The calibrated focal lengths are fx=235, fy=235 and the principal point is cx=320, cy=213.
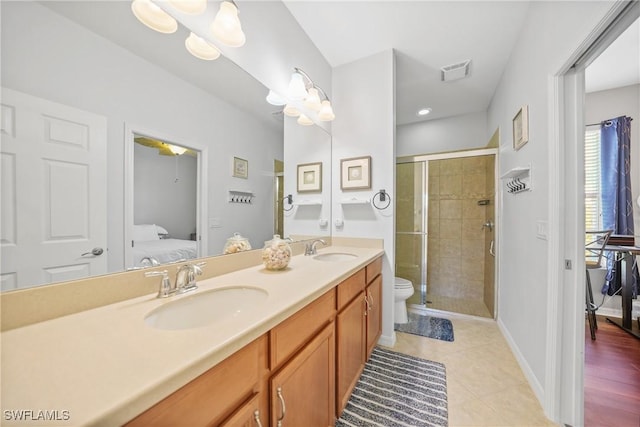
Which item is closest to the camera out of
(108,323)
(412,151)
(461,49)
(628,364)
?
(108,323)

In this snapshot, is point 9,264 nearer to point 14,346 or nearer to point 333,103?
point 14,346

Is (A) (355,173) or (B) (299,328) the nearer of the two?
(B) (299,328)

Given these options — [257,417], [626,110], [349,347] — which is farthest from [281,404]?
[626,110]

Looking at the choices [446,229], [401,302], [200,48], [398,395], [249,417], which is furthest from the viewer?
[446,229]

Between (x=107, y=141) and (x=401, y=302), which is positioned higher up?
(x=107, y=141)

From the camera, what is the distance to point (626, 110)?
235cm

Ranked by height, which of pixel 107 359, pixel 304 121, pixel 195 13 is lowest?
pixel 107 359

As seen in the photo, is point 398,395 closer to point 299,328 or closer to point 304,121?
point 299,328

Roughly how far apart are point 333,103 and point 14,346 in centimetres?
239

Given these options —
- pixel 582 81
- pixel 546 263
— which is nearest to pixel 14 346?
pixel 546 263

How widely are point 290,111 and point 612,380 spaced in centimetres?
280

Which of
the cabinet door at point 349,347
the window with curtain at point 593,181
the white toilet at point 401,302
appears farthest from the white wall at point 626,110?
the cabinet door at point 349,347

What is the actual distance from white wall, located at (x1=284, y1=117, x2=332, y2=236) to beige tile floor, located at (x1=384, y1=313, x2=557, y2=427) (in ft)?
4.18

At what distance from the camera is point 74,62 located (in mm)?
707
